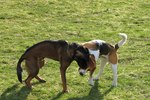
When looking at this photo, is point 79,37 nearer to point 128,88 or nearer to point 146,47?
point 146,47

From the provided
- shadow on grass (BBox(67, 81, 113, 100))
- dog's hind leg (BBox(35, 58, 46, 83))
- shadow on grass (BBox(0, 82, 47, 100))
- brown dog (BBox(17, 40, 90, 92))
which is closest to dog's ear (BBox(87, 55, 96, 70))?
brown dog (BBox(17, 40, 90, 92))

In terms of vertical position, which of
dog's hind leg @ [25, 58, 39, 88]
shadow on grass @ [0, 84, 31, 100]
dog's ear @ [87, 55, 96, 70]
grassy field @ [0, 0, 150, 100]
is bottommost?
grassy field @ [0, 0, 150, 100]

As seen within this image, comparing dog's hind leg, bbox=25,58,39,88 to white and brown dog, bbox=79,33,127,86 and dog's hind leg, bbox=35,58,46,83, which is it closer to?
dog's hind leg, bbox=35,58,46,83

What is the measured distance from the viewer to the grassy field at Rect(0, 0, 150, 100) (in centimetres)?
765

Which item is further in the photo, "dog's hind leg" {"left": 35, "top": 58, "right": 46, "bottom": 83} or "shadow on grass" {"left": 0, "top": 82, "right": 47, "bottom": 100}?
"dog's hind leg" {"left": 35, "top": 58, "right": 46, "bottom": 83}

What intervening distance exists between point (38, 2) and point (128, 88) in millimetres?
7478

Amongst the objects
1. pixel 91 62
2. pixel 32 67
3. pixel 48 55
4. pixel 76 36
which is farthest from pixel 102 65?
pixel 76 36

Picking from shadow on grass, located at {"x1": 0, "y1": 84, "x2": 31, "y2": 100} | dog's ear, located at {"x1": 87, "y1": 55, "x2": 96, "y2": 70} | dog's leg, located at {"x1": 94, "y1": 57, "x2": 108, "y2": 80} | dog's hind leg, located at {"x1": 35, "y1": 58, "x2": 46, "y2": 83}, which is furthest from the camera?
dog's leg, located at {"x1": 94, "y1": 57, "x2": 108, "y2": 80}

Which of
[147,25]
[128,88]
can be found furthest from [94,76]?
[147,25]

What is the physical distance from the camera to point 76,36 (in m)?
11.1

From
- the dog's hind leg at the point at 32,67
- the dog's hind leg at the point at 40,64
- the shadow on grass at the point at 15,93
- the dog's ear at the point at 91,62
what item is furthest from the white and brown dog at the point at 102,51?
the shadow on grass at the point at 15,93

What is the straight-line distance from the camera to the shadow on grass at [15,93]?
7.33 metres

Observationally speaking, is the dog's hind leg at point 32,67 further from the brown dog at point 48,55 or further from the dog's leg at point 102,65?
the dog's leg at point 102,65

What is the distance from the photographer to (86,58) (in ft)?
23.3
